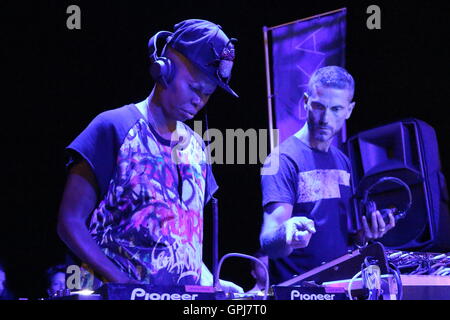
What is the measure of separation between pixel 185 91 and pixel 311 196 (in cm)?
67

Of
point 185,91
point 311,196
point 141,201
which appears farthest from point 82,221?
point 311,196

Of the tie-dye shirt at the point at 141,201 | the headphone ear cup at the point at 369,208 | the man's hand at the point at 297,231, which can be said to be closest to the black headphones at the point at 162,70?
the tie-dye shirt at the point at 141,201

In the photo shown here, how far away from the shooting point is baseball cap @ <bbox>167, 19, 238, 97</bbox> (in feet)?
6.37

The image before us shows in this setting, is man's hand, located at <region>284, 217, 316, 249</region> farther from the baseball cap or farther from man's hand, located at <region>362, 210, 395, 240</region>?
the baseball cap

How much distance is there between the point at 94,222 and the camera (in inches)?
71.9

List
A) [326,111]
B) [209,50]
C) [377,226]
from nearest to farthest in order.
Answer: [209,50]
[377,226]
[326,111]

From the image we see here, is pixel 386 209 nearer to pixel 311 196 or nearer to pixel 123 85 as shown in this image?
pixel 311 196

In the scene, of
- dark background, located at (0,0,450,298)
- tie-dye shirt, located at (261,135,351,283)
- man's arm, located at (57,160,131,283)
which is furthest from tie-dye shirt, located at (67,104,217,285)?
dark background, located at (0,0,450,298)

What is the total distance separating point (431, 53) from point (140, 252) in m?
2.02

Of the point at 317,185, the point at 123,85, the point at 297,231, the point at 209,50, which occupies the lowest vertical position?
the point at 297,231

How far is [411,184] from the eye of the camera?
2.38 m

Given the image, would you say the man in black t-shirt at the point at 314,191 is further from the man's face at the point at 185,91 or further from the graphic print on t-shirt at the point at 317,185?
the man's face at the point at 185,91
